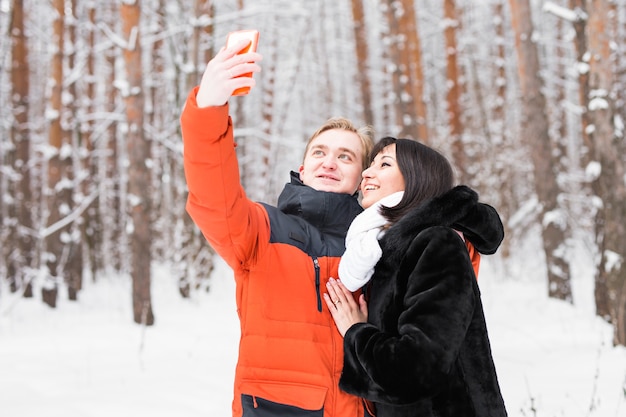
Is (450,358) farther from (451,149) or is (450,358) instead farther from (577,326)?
(451,149)

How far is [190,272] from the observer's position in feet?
32.0

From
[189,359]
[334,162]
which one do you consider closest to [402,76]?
[189,359]

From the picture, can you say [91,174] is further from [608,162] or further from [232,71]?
[232,71]

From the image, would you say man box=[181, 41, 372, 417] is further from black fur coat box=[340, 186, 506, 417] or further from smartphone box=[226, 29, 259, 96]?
black fur coat box=[340, 186, 506, 417]

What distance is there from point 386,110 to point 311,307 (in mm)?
13634

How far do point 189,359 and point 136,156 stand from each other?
11.9 ft

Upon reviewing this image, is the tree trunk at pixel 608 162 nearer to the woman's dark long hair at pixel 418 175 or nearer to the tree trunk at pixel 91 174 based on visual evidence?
the woman's dark long hair at pixel 418 175

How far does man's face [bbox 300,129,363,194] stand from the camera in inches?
87.6

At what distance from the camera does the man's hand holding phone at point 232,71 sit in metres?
1.59

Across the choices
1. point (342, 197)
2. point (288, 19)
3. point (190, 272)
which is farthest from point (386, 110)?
point (342, 197)

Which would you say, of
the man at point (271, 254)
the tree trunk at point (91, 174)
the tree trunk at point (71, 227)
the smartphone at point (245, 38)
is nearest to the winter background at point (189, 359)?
the tree trunk at point (71, 227)

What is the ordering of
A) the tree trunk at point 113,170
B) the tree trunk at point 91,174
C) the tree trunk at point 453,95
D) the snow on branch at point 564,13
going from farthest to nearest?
the tree trunk at point 113,170 → the tree trunk at point 453,95 → the tree trunk at point 91,174 → the snow on branch at point 564,13

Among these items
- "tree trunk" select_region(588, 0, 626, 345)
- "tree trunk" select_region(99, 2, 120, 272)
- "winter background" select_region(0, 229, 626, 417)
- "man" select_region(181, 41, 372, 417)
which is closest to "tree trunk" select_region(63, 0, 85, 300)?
"winter background" select_region(0, 229, 626, 417)

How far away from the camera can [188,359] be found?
563 cm
